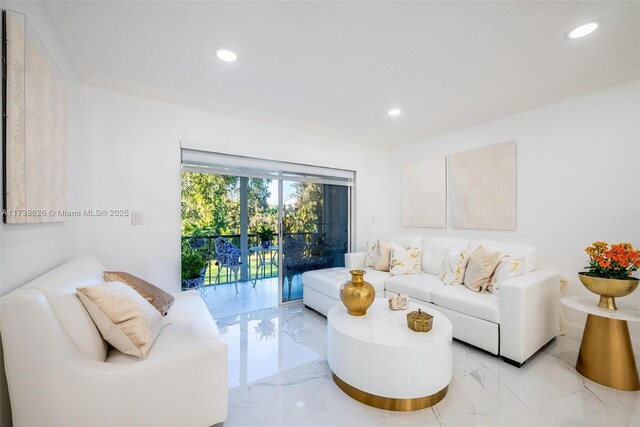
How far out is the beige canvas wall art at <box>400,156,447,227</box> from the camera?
3.83 m

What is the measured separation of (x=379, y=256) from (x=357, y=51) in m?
2.50

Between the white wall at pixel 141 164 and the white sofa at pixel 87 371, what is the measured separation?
106cm

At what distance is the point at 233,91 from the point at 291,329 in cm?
255

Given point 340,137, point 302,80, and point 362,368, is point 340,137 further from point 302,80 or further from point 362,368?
point 362,368

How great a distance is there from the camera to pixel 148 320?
1.55m

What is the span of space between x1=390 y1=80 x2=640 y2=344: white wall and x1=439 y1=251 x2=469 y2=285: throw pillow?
0.65 meters

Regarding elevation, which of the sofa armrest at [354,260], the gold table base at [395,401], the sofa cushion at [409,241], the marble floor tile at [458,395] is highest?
the sofa cushion at [409,241]

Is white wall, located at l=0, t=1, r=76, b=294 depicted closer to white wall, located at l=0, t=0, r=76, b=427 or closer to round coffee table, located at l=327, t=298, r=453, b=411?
white wall, located at l=0, t=0, r=76, b=427

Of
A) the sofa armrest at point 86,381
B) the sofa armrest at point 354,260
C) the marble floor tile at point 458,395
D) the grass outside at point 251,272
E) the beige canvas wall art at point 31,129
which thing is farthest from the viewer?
the grass outside at point 251,272

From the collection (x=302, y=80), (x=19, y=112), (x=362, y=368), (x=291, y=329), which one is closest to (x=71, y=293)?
(x=19, y=112)

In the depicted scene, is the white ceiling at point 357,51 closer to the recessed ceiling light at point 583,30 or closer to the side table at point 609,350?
the recessed ceiling light at point 583,30

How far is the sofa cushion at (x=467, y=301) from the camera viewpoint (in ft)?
7.64

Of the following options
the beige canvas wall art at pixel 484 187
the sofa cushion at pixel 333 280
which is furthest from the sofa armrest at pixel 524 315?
the sofa cushion at pixel 333 280

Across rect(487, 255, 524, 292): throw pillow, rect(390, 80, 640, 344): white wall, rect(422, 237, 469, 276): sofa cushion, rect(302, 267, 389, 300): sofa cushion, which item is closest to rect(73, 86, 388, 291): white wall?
rect(302, 267, 389, 300): sofa cushion
